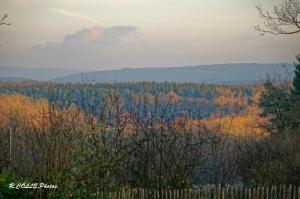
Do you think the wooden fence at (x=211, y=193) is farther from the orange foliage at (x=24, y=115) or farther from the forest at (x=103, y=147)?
the orange foliage at (x=24, y=115)

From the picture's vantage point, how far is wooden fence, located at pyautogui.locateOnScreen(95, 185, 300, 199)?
1365 cm

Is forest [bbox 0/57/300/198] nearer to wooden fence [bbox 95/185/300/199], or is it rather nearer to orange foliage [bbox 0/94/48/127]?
orange foliage [bbox 0/94/48/127]

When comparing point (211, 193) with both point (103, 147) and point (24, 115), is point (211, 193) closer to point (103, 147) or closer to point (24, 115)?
point (103, 147)

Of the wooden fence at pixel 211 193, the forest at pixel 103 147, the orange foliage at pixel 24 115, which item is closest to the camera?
the forest at pixel 103 147

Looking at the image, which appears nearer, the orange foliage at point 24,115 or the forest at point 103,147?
the forest at point 103,147

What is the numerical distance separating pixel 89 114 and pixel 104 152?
128cm

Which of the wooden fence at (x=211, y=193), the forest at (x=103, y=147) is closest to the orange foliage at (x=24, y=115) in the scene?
the forest at (x=103, y=147)

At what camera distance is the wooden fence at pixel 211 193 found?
13.6 metres

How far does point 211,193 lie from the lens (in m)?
14.6

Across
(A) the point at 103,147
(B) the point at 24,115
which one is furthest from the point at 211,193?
(B) the point at 24,115

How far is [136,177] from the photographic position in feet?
49.2

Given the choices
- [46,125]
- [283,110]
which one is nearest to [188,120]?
[46,125]

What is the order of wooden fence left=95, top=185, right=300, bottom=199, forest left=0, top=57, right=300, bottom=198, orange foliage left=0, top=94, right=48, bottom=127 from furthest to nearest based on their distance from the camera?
orange foliage left=0, top=94, right=48, bottom=127 → wooden fence left=95, top=185, right=300, bottom=199 → forest left=0, top=57, right=300, bottom=198

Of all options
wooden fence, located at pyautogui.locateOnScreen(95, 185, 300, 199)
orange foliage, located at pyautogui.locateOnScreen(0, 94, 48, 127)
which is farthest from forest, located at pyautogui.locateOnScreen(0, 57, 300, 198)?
wooden fence, located at pyautogui.locateOnScreen(95, 185, 300, 199)
